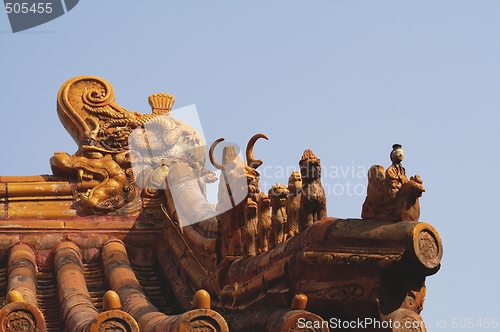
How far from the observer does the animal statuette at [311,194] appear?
12.9 m

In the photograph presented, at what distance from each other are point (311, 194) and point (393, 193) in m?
1.03

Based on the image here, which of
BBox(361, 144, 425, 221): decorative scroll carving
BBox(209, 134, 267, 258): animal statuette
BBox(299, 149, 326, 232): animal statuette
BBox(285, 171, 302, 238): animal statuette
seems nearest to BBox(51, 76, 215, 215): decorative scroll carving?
BBox(209, 134, 267, 258): animal statuette

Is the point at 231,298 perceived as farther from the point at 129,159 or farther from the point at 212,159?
the point at 129,159

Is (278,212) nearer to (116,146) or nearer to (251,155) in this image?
(251,155)

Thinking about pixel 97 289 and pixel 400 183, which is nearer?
pixel 400 183

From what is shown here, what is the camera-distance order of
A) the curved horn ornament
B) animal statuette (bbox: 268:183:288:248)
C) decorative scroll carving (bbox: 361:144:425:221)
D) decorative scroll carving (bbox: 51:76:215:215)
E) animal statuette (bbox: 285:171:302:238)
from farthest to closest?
decorative scroll carving (bbox: 51:76:215:215)
the curved horn ornament
animal statuette (bbox: 268:183:288:248)
animal statuette (bbox: 285:171:302:238)
decorative scroll carving (bbox: 361:144:425:221)

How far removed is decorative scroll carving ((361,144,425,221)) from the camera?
39.5 ft

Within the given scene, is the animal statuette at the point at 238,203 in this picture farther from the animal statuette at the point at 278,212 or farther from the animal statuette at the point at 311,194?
the animal statuette at the point at 311,194

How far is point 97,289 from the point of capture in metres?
16.3

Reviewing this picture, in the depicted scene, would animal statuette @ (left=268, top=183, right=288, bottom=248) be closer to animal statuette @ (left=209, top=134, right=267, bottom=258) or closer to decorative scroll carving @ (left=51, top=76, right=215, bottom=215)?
animal statuette @ (left=209, top=134, right=267, bottom=258)

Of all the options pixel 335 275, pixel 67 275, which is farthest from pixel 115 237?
pixel 335 275

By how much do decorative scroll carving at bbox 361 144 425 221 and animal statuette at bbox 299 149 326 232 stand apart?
66 centimetres

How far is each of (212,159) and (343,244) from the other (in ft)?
10.0

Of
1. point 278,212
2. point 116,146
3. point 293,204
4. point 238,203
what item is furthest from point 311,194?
point 116,146
